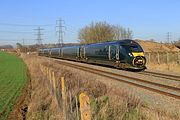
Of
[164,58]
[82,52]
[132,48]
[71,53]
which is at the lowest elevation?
[164,58]

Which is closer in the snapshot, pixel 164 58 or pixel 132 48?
pixel 132 48

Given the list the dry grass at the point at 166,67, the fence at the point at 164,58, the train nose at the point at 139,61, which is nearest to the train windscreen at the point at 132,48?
the train nose at the point at 139,61

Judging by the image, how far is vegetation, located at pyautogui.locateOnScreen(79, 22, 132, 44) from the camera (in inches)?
3945

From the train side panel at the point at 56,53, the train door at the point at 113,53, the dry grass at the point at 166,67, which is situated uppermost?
the train door at the point at 113,53

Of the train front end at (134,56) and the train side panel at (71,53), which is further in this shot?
the train side panel at (71,53)

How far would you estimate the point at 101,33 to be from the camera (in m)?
101

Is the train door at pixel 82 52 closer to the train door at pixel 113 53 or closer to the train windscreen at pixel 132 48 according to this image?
the train door at pixel 113 53

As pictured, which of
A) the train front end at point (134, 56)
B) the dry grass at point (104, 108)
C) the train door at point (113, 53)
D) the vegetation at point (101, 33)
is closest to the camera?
the dry grass at point (104, 108)

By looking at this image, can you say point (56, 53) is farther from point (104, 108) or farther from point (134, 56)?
point (104, 108)

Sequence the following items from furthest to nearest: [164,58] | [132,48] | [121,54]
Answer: [164,58] < [132,48] < [121,54]

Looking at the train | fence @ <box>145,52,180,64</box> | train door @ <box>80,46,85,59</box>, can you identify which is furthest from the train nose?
train door @ <box>80,46,85,59</box>

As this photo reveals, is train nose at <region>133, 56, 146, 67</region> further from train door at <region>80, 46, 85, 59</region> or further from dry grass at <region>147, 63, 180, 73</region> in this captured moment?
train door at <region>80, 46, 85, 59</region>

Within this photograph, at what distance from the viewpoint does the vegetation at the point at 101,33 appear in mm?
100200

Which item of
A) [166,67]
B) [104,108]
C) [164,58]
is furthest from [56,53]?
[104,108]
